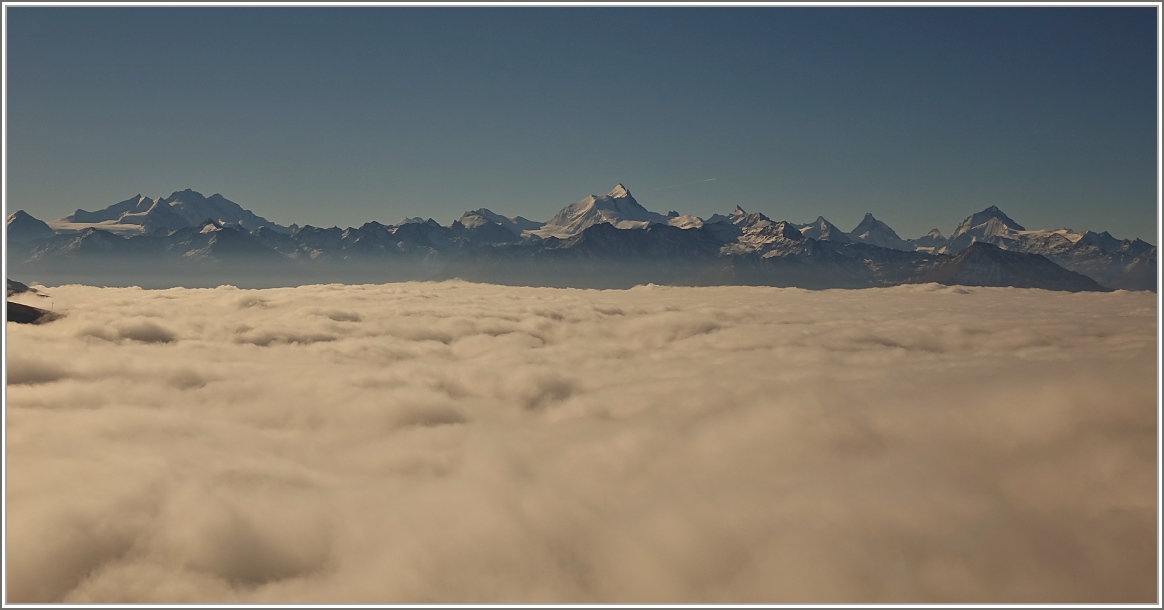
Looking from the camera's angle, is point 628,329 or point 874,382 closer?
point 874,382

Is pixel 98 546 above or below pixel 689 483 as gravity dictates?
above

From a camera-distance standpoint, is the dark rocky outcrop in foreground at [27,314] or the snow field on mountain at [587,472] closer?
the snow field on mountain at [587,472]

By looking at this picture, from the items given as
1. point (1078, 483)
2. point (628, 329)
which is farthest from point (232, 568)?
point (628, 329)

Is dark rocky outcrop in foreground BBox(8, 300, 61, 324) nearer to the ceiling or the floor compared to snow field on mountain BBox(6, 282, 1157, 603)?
nearer to the ceiling

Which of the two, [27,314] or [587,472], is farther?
[27,314]

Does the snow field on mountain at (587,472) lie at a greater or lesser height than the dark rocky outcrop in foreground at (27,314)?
lesser

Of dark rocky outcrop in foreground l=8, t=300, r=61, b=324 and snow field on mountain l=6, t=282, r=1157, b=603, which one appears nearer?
snow field on mountain l=6, t=282, r=1157, b=603

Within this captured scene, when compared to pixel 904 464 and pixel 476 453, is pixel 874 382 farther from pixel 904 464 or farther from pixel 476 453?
pixel 476 453

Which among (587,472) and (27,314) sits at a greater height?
(27,314)
